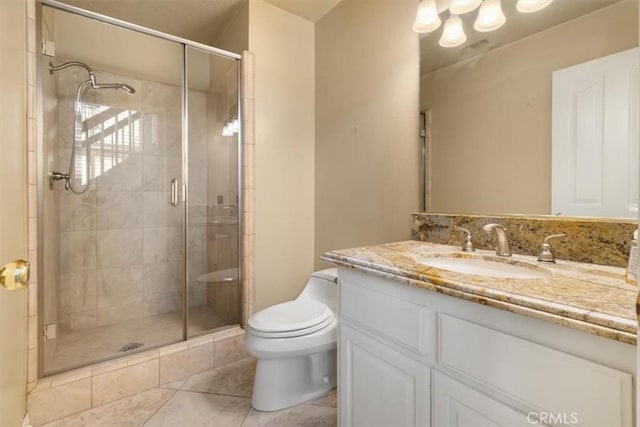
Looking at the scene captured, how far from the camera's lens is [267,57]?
215cm

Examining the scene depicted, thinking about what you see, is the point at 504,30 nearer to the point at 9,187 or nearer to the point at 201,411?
the point at 9,187

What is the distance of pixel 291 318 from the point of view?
150cm

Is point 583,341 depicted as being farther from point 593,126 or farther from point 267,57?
point 267,57

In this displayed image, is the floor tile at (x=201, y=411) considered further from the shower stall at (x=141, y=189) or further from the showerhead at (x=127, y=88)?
the showerhead at (x=127, y=88)

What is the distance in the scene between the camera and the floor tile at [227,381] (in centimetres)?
166

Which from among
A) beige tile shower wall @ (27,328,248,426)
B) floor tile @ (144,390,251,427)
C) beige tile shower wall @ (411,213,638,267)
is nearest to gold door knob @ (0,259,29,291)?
floor tile @ (144,390,251,427)

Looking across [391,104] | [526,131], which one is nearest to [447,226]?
[526,131]

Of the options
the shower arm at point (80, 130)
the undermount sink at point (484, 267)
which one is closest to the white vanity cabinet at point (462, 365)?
the undermount sink at point (484, 267)

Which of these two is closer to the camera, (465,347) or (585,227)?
(465,347)

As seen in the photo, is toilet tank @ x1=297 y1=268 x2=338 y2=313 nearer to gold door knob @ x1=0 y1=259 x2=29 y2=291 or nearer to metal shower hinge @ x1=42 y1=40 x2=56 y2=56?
gold door knob @ x1=0 y1=259 x2=29 y2=291

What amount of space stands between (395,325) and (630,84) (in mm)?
1048

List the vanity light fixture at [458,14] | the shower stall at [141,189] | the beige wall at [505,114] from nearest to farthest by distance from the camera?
the beige wall at [505,114]
the vanity light fixture at [458,14]
the shower stall at [141,189]

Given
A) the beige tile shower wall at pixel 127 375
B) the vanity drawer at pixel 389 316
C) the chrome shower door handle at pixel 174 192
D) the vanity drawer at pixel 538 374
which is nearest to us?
the vanity drawer at pixel 538 374

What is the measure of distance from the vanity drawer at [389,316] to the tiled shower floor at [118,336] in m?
1.36
